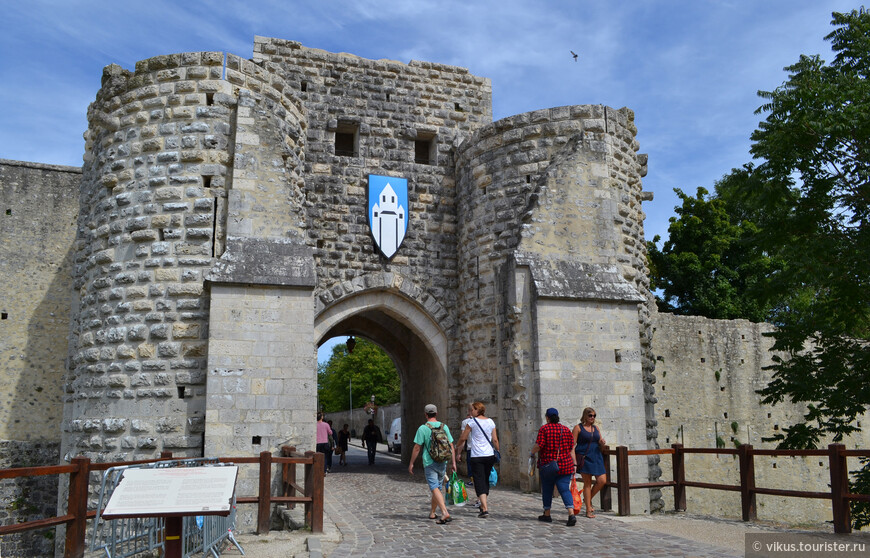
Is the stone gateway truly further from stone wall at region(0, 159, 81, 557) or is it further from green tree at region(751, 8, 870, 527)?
stone wall at region(0, 159, 81, 557)

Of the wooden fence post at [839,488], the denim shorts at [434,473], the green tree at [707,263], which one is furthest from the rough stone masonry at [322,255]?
the green tree at [707,263]

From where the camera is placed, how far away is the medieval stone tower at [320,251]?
9.89 m

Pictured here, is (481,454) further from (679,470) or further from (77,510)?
(77,510)

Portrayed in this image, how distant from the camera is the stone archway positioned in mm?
12617

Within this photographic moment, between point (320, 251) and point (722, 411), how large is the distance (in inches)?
462

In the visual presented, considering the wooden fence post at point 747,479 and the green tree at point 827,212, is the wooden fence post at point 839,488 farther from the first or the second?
the green tree at point 827,212

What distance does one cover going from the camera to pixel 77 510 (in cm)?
608

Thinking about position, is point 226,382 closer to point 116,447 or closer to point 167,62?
point 116,447

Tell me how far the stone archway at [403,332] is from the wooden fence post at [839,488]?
264 inches

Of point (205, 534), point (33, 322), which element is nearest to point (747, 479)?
point (205, 534)

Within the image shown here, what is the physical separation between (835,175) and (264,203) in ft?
27.6

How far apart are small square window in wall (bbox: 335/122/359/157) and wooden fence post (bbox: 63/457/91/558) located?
8.33 meters

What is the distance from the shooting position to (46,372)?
17.0 meters

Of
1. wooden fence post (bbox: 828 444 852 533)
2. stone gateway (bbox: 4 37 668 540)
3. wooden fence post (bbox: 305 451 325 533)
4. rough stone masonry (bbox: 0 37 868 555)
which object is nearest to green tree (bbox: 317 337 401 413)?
rough stone masonry (bbox: 0 37 868 555)
